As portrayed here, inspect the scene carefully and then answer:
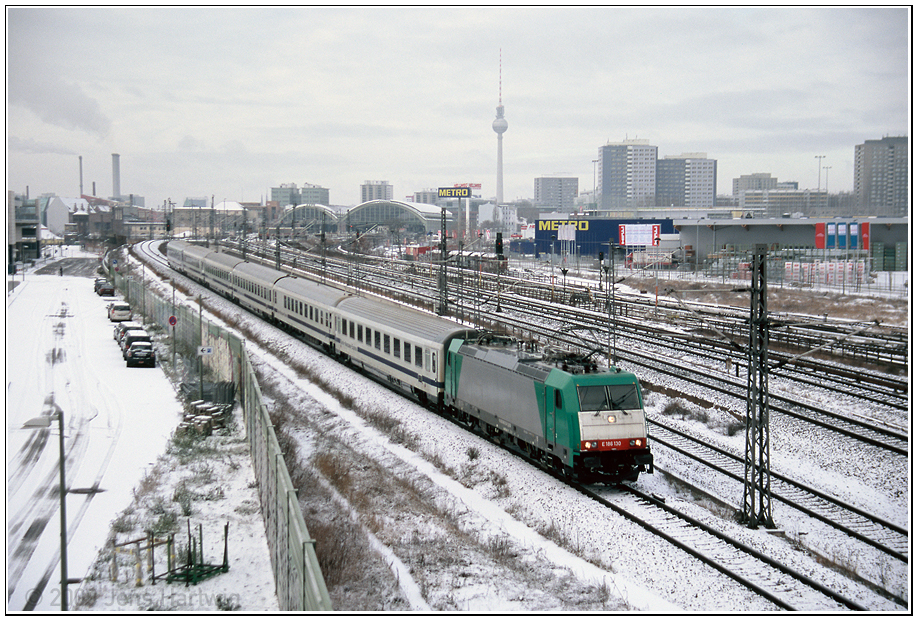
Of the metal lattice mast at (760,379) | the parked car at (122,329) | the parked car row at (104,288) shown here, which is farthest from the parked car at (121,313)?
the metal lattice mast at (760,379)

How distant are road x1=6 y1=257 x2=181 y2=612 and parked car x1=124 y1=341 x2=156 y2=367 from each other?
0.38m

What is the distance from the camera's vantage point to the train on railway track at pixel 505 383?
1585 cm

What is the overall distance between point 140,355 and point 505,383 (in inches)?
782

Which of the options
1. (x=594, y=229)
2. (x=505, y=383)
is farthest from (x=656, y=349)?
(x=594, y=229)

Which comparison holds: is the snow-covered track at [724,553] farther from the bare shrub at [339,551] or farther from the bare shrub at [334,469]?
the bare shrub at [334,469]

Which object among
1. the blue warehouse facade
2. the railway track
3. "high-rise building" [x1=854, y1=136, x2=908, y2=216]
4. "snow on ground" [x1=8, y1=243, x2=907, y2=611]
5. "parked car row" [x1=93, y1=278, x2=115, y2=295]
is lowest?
"snow on ground" [x1=8, y1=243, x2=907, y2=611]

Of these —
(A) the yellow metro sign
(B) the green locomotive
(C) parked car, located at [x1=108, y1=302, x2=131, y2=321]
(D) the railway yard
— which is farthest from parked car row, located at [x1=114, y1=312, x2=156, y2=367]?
(A) the yellow metro sign

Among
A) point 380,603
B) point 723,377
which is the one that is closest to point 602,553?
point 380,603

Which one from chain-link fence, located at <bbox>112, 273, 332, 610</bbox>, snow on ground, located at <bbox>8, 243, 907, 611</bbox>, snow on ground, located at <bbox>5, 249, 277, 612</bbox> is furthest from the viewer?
snow on ground, located at <bbox>5, 249, 277, 612</bbox>

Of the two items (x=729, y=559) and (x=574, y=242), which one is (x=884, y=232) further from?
(x=729, y=559)

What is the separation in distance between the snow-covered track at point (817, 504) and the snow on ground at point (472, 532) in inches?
24.0

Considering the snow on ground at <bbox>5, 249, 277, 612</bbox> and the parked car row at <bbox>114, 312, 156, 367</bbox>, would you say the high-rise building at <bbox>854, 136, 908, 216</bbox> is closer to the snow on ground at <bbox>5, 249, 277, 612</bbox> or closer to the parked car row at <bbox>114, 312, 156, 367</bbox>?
the parked car row at <bbox>114, 312, 156, 367</bbox>

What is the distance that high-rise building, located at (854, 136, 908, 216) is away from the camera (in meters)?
81.6

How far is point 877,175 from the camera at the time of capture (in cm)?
10100
